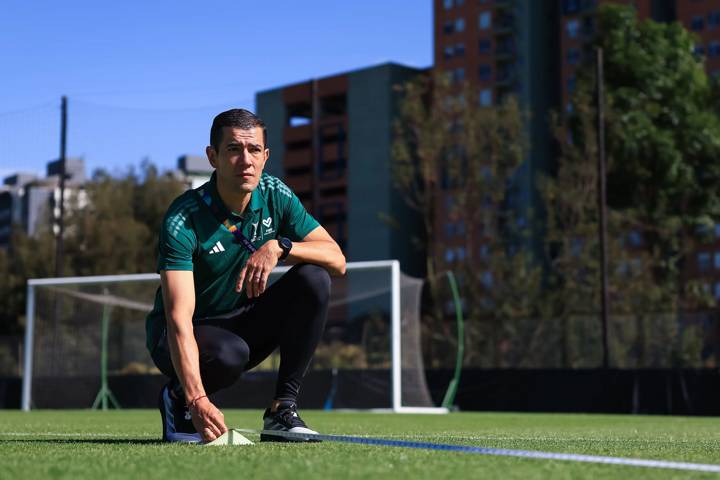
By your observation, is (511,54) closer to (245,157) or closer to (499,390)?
(499,390)

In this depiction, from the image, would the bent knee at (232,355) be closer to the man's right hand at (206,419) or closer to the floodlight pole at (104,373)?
the man's right hand at (206,419)

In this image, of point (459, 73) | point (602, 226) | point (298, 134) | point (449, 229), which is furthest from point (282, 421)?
point (298, 134)

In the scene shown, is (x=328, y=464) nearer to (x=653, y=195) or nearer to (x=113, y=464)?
(x=113, y=464)

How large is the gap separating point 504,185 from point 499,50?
121ft

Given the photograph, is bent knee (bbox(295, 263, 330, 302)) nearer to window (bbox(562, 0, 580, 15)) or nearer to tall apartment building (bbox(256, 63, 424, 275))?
tall apartment building (bbox(256, 63, 424, 275))

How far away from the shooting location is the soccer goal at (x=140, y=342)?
16.2 meters

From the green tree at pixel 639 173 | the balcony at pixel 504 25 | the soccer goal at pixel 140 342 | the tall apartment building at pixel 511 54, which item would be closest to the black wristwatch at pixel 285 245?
the soccer goal at pixel 140 342

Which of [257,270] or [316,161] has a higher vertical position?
[316,161]

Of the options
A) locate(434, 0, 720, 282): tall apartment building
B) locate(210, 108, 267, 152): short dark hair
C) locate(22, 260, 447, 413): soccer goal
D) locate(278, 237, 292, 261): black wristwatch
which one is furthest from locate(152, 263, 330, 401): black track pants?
locate(434, 0, 720, 282): tall apartment building

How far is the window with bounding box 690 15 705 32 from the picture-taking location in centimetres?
6344

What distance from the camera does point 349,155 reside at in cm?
7281

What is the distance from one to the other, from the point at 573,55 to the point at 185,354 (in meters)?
63.6

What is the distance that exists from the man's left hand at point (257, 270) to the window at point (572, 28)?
208 feet

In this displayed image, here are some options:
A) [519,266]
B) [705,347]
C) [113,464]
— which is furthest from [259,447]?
[519,266]
